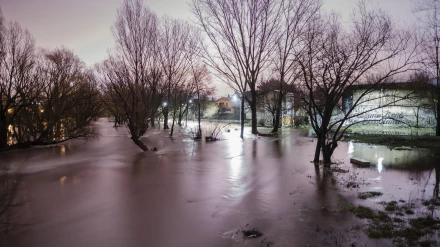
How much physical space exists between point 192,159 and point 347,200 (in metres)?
8.60

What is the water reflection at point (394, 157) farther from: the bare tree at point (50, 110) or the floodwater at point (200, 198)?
the bare tree at point (50, 110)

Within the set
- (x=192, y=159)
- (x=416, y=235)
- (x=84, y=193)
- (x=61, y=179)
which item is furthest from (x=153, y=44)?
(x=416, y=235)

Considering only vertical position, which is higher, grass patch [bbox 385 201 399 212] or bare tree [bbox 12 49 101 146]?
bare tree [bbox 12 49 101 146]

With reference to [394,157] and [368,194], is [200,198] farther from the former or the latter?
[394,157]

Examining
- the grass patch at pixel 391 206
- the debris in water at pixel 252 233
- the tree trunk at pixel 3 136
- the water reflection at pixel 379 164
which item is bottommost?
the debris in water at pixel 252 233

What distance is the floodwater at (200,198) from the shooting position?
6.02 metres

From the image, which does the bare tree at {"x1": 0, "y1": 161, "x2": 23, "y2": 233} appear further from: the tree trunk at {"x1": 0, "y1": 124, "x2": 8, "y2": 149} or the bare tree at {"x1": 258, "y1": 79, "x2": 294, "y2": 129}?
the bare tree at {"x1": 258, "y1": 79, "x2": 294, "y2": 129}

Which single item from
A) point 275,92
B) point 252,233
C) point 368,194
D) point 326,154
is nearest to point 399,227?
point 368,194

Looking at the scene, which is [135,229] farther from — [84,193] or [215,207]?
[84,193]

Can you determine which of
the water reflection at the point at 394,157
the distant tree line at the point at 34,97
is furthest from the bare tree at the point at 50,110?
the water reflection at the point at 394,157

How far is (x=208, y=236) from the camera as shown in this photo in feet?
19.7

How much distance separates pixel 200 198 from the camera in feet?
27.9

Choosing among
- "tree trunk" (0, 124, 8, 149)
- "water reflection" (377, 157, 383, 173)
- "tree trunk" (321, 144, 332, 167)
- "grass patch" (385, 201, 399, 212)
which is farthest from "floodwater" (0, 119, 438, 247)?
"tree trunk" (0, 124, 8, 149)

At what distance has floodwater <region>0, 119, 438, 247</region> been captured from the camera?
602 cm
